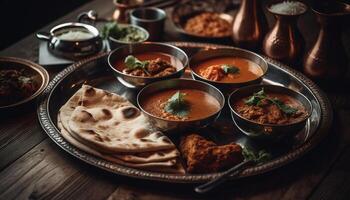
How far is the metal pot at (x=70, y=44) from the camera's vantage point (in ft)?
9.09

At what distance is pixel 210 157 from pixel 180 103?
1.29 ft

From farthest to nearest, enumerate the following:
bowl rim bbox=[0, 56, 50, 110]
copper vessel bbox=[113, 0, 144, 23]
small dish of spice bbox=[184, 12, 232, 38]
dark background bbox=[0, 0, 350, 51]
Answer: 1. dark background bbox=[0, 0, 350, 51]
2. copper vessel bbox=[113, 0, 144, 23]
3. small dish of spice bbox=[184, 12, 232, 38]
4. bowl rim bbox=[0, 56, 50, 110]

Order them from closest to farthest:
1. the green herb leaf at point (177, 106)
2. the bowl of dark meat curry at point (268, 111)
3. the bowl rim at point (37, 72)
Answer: the bowl of dark meat curry at point (268, 111), the green herb leaf at point (177, 106), the bowl rim at point (37, 72)

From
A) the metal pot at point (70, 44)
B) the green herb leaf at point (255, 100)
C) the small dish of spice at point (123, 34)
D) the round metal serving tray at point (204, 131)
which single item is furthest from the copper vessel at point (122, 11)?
the green herb leaf at point (255, 100)

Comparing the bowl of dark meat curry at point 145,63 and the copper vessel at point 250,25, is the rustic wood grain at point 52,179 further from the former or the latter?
the copper vessel at point 250,25

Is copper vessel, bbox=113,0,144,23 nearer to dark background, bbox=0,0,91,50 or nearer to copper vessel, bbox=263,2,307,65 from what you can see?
copper vessel, bbox=263,2,307,65

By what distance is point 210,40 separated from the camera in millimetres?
3074

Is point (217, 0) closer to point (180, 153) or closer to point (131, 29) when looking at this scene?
point (131, 29)

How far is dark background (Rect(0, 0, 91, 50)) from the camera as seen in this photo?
14.3ft

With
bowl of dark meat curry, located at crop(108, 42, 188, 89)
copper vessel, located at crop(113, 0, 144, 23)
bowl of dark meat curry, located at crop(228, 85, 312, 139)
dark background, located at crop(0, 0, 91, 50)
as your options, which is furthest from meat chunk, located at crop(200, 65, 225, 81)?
dark background, located at crop(0, 0, 91, 50)

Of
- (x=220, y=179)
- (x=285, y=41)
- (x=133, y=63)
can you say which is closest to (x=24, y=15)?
(x=133, y=63)

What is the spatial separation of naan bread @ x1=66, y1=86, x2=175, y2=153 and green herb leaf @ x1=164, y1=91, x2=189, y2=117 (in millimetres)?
122

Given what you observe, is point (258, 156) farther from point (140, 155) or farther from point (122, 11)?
point (122, 11)

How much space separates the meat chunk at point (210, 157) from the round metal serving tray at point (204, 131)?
54mm
